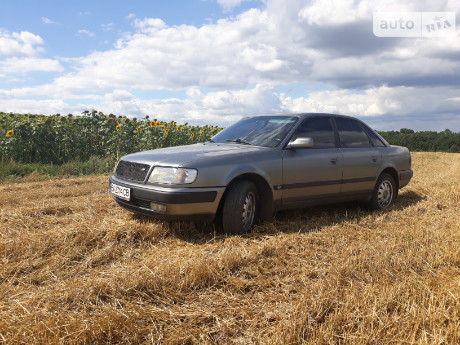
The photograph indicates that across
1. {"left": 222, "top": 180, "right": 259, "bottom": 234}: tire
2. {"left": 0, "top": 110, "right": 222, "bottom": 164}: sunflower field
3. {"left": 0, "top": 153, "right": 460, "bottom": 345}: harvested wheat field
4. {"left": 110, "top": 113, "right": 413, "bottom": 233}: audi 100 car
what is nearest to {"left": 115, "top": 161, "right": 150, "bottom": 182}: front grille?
{"left": 110, "top": 113, "right": 413, "bottom": 233}: audi 100 car

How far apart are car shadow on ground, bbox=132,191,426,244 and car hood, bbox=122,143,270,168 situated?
2.30ft

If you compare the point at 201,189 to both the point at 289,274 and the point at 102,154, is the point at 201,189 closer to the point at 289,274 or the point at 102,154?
the point at 289,274

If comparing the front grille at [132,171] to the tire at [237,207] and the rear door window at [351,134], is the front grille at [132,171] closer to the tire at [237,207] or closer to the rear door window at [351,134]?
the tire at [237,207]

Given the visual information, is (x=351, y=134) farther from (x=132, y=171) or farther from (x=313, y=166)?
(x=132, y=171)

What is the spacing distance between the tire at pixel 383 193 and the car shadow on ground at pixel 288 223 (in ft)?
0.40

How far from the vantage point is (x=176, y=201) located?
374 cm

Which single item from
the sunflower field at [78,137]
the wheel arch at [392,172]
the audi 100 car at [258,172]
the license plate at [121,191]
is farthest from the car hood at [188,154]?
the sunflower field at [78,137]

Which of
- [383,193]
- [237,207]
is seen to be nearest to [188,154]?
[237,207]

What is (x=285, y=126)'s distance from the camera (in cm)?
485

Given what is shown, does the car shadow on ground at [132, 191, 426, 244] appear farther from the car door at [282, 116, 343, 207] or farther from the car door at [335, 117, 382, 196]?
the car door at [335, 117, 382, 196]

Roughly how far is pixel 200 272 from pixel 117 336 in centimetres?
86

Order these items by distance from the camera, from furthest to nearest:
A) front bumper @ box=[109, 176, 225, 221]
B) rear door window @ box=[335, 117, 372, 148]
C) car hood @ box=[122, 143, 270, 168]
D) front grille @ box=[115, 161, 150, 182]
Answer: rear door window @ box=[335, 117, 372, 148], front grille @ box=[115, 161, 150, 182], car hood @ box=[122, 143, 270, 168], front bumper @ box=[109, 176, 225, 221]

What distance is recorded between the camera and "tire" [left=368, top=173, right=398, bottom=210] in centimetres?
580

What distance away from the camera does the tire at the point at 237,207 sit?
4.00m
